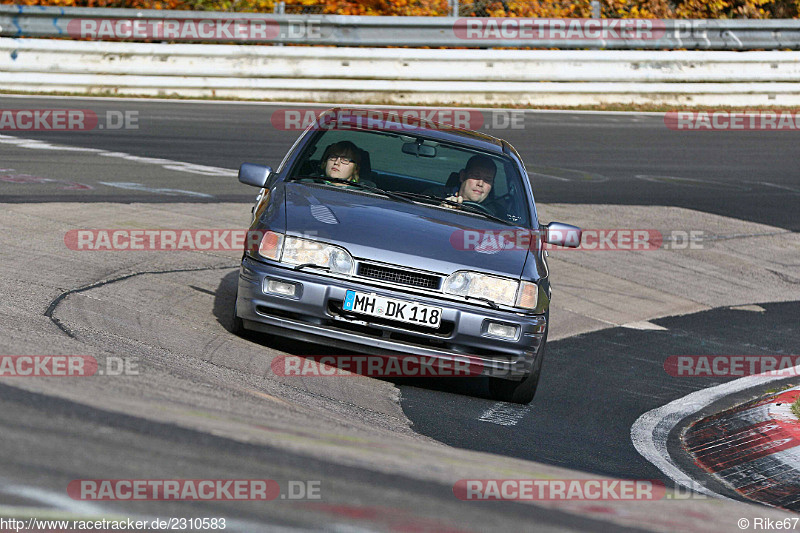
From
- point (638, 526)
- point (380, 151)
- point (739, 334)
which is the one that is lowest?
point (739, 334)

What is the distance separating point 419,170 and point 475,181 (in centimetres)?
46

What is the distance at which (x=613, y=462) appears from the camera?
231 inches

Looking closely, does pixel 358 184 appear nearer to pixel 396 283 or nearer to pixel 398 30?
pixel 396 283

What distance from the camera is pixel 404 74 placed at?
62.5 feet

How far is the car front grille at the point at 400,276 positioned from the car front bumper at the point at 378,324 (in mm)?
53

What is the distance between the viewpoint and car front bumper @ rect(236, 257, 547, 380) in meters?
6.37

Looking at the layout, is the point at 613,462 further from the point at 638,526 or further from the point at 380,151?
the point at 380,151

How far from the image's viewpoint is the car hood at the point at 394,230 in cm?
640

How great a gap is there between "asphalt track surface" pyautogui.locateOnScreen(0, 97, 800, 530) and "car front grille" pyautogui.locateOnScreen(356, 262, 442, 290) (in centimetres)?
71

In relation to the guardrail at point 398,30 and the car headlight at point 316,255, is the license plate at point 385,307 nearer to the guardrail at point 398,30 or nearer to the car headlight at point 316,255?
the car headlight at point 316,255

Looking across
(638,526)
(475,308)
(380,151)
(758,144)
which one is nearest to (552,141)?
(758,144)

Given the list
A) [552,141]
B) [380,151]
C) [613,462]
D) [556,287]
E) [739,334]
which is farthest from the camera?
[552,141]

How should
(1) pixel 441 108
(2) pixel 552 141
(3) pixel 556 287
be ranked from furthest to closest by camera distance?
(1) pixel 441 108
(2) pixel 552 141
(3) pixel 556 287

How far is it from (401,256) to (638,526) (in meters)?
2.89
